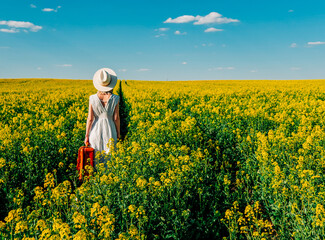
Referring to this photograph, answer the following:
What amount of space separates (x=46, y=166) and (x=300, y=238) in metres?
4.78

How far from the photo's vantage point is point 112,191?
12.4 feet

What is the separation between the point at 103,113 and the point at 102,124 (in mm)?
253

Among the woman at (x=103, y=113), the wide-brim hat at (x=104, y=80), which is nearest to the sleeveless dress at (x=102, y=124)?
the woman at (x=103, y=113)

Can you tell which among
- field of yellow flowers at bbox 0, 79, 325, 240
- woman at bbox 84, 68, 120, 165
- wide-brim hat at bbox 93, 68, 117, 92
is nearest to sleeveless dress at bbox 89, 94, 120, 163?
woman at bbox 84, 68, 120, 165

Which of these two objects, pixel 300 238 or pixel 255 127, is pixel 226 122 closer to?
pixel 255 127

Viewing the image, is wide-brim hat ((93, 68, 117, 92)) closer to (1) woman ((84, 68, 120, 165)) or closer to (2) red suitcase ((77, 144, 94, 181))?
(1) woman ((84, 68, 120, 165))

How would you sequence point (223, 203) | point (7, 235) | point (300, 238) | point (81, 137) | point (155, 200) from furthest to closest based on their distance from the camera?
point (81, 137) → point (223, 203) → point (155, 200) → point (300, 238) → point (7, 235)

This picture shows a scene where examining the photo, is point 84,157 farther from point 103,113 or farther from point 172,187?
point 172,187

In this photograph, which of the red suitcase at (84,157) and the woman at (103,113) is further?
the woman at (103,113)

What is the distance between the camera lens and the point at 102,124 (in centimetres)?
591

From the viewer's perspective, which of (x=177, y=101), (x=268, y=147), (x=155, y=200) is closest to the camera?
(x=155, y=200)

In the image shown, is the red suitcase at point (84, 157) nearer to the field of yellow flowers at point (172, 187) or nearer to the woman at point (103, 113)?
the field of yellow flowers at point (172, 187)

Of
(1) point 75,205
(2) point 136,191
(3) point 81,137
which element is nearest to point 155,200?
(2) point 136,191

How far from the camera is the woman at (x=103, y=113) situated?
5.68m
